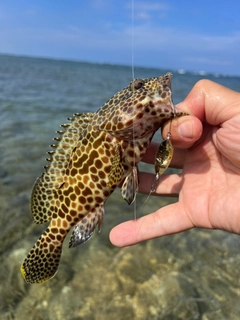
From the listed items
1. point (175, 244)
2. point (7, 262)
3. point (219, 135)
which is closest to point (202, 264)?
point (175, 244)

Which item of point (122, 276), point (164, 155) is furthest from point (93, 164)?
point (122, 276)

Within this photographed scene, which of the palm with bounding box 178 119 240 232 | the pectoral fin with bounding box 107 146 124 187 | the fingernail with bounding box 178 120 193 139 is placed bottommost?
the palm with bounding box 178 119 240 232

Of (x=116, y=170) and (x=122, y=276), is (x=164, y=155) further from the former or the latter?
(x=122, y=276)

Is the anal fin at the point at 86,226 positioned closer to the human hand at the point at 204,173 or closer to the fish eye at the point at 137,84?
the human hand at the point at 204,173

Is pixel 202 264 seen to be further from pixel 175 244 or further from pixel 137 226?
pixel 137 226

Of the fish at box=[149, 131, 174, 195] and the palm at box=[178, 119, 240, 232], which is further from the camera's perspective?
the palm at box=[178, 119, 240, 232]

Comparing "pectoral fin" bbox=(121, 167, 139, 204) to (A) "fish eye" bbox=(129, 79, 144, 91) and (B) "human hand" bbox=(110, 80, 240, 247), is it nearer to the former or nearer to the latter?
(B) "human hand" bbox=(110, 80, 240, 247)

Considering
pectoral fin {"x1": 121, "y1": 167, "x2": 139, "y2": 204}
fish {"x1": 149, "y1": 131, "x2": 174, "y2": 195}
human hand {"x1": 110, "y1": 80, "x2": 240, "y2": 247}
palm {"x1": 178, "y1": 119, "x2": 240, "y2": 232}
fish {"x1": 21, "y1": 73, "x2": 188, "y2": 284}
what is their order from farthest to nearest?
palm {"x1": 178, "y1": 119, "x2": 240, "y2": 232}, pectoral fin {"x1": 121, "y1": 167, "x2": 139, "y2": 204}, human hand {"x1": 110, "y1": 80, "x2": 240, "y2": 247}, fish {"x1": 21, "y1": 73, "x2": 188, "y2": 284}, fish {"x1": 149, "y1": 131, "x2": 174, "y2": 195}

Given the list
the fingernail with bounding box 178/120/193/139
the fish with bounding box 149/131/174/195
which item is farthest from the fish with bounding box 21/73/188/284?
the fish with bounding box 149/131/174/195

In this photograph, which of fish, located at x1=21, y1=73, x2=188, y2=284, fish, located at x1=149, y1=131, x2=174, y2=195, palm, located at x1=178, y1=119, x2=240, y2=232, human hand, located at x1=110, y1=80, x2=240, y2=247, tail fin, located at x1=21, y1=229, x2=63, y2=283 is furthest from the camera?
tail fin, located at x1=21, y1=229, x2=63, y2=283
